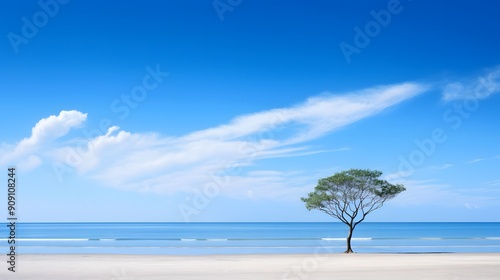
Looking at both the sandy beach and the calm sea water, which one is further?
the calm sea water

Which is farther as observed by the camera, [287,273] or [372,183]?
[372,183]

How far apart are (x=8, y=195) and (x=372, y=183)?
28.0 m

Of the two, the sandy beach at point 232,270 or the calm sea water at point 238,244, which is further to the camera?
the calm sea water at point 238,244

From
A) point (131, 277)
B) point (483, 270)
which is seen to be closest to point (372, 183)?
point (483, 270)

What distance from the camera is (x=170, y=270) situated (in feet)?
81.8

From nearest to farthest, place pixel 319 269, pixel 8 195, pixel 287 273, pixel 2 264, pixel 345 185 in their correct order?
1. pixel 8 195
2. pixel 287 273
3. pixel 319 269
4. pixel 2 264
5. pixel 345 185

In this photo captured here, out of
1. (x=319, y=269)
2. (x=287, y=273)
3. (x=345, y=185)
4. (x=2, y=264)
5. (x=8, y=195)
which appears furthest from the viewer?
(x=345, y=185)

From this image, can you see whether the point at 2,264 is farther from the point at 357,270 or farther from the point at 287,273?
the point at 357,270

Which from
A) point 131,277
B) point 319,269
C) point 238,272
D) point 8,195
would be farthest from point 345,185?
point 8,195

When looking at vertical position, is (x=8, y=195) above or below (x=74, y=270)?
above

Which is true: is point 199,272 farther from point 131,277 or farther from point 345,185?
point 345,185

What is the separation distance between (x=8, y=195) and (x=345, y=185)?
86.5 feet

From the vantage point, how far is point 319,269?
25500mm

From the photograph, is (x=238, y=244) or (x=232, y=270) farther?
(x=238, y=244)
